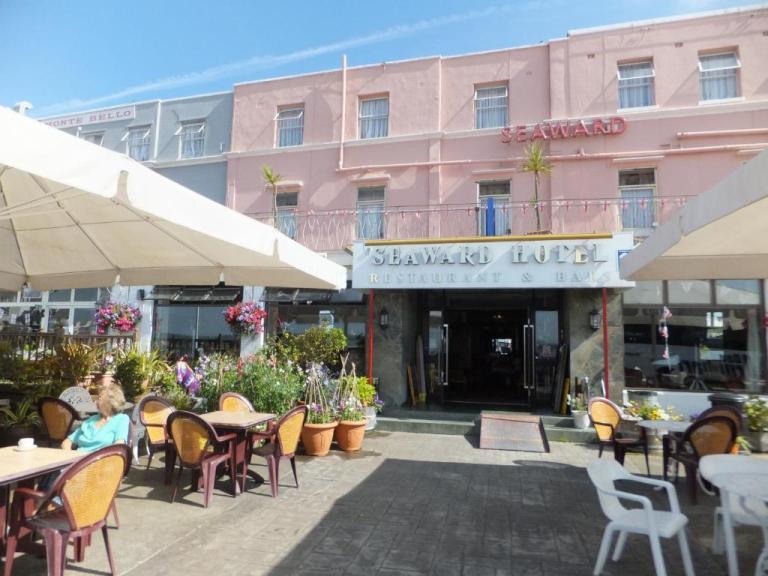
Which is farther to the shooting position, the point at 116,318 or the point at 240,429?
the point at 116,318

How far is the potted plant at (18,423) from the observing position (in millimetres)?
6332

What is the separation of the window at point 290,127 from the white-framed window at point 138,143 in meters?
4.59

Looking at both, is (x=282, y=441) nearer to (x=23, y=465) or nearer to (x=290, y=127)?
(x=23, y=465)

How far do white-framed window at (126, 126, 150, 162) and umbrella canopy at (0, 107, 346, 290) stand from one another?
11.0 meters

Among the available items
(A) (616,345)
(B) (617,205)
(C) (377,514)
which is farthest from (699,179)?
(C) (377,514)

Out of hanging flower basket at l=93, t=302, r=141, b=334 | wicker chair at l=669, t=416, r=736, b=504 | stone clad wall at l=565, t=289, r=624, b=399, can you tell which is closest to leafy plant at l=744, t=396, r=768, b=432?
stone clad wall at l=565, t=289, r=624, b=399

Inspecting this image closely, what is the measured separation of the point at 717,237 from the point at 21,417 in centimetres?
826

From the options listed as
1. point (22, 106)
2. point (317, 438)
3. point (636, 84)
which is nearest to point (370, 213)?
point (636, 84)

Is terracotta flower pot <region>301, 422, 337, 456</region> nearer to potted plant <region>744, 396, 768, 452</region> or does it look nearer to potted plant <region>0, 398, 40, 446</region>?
potted plant <region>0, 398, 40, 446</region>

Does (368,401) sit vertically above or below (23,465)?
below

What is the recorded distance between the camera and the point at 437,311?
1184cm

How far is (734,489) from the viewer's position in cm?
322

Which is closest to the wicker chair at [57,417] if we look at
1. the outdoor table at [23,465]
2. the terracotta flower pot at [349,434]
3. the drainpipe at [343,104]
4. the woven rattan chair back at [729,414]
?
the outdoor table at [23,465]

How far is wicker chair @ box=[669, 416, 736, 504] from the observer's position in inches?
202
